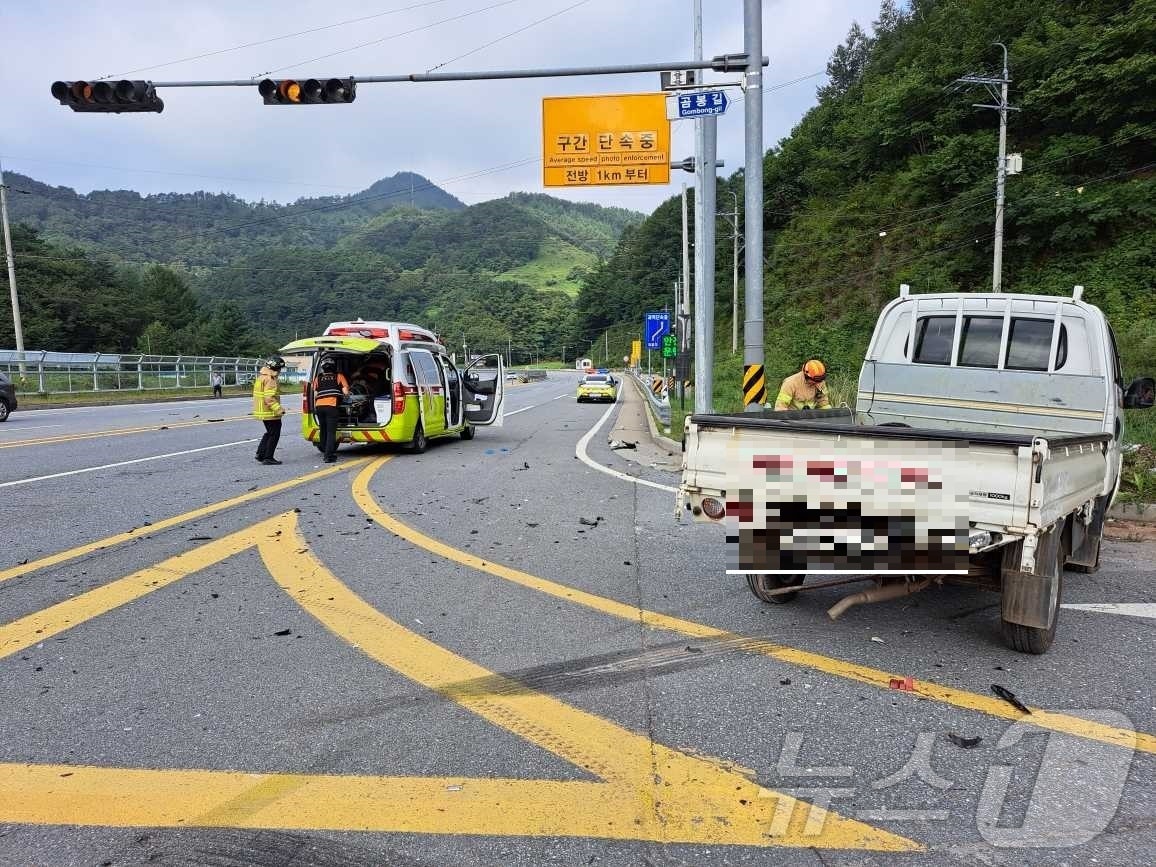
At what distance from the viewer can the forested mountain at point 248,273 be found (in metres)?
76.8

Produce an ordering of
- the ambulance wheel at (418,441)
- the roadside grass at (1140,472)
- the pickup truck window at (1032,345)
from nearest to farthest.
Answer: the pickup truck window at (1032,345)
the roadside grass at (1140,472)
the ambulance wheel at (418,441)

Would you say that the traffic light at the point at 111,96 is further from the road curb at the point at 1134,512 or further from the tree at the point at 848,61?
the tree at the point at 848,61

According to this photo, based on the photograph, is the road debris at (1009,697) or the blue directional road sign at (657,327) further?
the blue directional road sign at (657,327)

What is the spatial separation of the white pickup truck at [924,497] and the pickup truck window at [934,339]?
94 cm

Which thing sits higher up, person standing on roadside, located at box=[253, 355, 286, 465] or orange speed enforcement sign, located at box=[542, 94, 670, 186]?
orange speed enforcement sign, located at box=[542, 94, 670, 186]

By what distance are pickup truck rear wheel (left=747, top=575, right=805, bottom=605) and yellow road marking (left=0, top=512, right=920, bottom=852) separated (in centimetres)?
191

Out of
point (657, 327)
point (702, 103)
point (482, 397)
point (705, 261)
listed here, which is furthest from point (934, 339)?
point (657, 327)

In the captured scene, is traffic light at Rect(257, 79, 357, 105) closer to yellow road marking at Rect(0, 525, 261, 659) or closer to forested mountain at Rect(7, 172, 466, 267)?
yellow road marking at Rect(0, 525, 261, 659)

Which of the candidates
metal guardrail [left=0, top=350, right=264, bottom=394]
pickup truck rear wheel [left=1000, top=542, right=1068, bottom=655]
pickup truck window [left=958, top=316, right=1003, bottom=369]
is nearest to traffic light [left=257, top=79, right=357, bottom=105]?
pickup truck window [left=958, top=316, right=1003, bottom=369]

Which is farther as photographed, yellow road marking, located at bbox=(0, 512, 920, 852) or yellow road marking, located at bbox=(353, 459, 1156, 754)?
yellow road marking, located at bbox=(353, 459, 1156, 754)

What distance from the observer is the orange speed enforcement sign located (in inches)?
553

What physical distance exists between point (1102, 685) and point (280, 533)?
251 inches

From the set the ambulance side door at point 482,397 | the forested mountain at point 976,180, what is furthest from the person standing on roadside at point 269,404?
the forested mountain at point 976,180

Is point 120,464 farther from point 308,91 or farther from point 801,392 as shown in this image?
point 801,392
